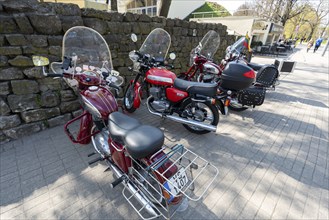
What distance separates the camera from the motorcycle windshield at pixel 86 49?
2.20 meters

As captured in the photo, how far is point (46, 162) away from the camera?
239 cm

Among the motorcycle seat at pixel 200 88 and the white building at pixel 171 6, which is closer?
the motorcycle seat at pixel 200 88

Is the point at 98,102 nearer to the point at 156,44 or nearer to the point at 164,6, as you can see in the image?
the point at 156,44

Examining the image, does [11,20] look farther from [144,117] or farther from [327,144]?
[327,144]

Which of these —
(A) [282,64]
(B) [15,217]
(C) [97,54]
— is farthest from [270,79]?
(B) [15,217]

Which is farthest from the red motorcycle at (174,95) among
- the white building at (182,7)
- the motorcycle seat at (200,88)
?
the white building at (182,7)

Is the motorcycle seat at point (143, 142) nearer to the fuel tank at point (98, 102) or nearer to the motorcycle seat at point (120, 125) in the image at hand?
the motorcycle seat at point (120, 125)

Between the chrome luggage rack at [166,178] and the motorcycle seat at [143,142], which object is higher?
the motorcycle seat at [143,142]

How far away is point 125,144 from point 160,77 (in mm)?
1887

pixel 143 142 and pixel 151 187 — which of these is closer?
pixel 143 142

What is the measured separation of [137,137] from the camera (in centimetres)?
141

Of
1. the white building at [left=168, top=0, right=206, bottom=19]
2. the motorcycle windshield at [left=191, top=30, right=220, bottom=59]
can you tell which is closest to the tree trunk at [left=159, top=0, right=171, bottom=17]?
the motorcycle windshield at [left=191, top=30, right=220, bottom=59]

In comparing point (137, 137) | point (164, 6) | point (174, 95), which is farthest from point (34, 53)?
point (164, 6)

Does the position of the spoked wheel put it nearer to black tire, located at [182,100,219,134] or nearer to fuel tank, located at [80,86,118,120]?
fuel tank, located at [80,86,118,120]
